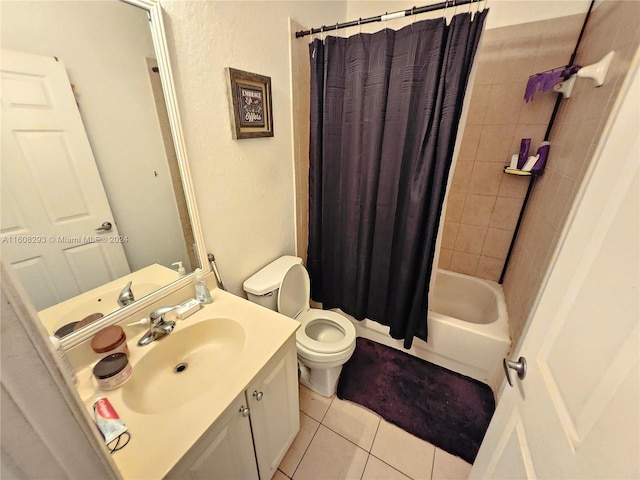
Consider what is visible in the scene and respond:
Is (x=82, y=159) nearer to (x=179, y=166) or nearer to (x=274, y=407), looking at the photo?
(x=179, y=166)

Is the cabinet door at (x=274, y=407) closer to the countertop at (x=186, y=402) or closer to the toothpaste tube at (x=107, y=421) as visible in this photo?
the countertop at (x=186, y=402)

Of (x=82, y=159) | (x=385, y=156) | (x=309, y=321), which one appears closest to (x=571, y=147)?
(x=385, y=156)

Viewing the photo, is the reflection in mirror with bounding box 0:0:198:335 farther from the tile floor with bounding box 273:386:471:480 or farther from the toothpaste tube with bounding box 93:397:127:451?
the tile floor with bounding box 273:386:471:480

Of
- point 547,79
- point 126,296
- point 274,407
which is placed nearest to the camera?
point 126,296

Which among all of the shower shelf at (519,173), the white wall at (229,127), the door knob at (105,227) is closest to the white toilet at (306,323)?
the white wall at (229,127)

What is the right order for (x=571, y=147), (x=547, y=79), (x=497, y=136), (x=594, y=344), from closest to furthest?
(x=594, y=344)
(x=571, y=147)
(x=547, y=79)
(x=497, y=136)

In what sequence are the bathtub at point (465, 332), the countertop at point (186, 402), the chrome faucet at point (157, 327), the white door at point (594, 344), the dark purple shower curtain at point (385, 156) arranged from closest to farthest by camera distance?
the white door at point (594, 344) → the countertop at point (186, 402) → the chrome faucet at point (157, 327) → the dark purple shower curtain at point (385, 156) → the bathtub at point (465, 332)

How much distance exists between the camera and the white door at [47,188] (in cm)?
67

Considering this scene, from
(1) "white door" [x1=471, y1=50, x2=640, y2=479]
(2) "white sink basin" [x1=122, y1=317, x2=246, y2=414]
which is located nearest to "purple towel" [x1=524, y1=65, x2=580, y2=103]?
(1) "white door" [x1=471, y1=50, x2=640, y2=479]

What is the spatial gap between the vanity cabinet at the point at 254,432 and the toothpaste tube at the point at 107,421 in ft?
0.58

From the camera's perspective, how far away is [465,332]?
1.63 meters

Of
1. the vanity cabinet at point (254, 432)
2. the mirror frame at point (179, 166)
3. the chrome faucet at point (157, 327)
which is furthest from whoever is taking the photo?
the chrome faucet at point (157, 327)

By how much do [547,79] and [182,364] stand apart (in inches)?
92.8

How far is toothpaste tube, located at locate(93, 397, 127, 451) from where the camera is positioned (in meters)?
0.66
